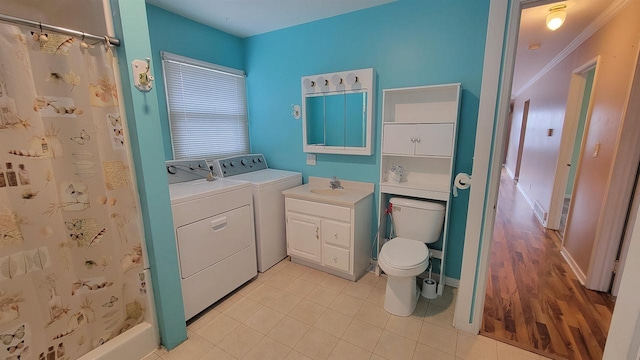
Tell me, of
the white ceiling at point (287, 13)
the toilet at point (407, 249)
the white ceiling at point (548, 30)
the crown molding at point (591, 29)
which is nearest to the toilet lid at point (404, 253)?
the toilet at point (407, 249)

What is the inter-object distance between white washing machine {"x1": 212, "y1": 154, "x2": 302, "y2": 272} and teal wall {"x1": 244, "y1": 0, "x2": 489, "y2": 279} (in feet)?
1.06

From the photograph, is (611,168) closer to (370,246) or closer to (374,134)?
(374,134)

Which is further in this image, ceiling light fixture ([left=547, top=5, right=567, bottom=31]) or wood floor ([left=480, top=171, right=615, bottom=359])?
ceiling light fixture ([left=547, top=5, right=567, bottom=31])

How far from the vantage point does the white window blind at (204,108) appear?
2.49 meters

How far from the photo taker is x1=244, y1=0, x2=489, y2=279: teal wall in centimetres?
201

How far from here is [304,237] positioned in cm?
253

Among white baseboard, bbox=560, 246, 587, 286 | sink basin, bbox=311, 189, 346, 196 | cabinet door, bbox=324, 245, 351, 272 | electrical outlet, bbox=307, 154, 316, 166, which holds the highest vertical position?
electrical outlet, bbox=307, 154, 316, 166

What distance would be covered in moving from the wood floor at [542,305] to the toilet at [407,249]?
22.3 inches

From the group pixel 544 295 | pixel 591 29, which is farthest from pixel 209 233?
pixel 591 29

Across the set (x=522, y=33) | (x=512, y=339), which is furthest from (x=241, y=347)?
(x=522, y=33)

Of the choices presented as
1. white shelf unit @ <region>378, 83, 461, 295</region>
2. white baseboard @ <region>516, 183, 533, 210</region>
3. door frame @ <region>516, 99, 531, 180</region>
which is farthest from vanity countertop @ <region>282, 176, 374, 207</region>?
door frame @ <region>516, 99, 531, 180</region>

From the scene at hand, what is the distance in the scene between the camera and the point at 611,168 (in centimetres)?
204

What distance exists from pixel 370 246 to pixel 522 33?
9.48 feet

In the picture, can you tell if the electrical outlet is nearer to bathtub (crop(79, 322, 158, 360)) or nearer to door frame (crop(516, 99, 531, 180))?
bathtub (crop(79, 322, 158, 360))
